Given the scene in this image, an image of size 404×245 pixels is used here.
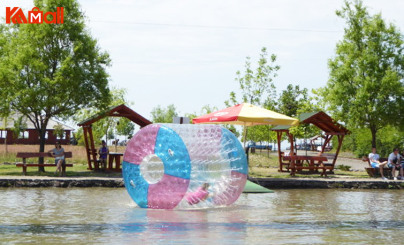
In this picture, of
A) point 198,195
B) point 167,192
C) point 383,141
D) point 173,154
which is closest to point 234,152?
point 198,195

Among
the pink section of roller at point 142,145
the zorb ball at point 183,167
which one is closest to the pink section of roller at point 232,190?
the zorb ball at point 183,167

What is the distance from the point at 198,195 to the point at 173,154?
100 centimetres

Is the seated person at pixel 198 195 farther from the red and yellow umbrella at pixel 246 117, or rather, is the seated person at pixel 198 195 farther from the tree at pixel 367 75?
the tree at pixel 367 75

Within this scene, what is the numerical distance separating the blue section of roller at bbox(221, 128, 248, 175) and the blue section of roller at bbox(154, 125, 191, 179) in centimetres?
100

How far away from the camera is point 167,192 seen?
12.2 m

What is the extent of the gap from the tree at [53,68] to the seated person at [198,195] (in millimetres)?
12499

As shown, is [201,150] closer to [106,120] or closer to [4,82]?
[4,82]

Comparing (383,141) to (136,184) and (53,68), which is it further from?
(136,184)

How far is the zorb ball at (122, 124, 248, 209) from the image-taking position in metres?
12.1

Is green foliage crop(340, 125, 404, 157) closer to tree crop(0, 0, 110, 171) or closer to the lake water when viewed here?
tree crop(0, 0, 110, 171)

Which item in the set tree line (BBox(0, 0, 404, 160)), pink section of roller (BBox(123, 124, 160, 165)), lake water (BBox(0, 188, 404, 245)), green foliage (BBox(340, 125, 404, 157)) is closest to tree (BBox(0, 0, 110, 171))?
tree line (BBox(0, 0, 404, 160))

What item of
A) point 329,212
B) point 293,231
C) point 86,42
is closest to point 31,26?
point 86,42

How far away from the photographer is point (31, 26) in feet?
77.2

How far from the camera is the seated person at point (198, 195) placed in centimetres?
1218
